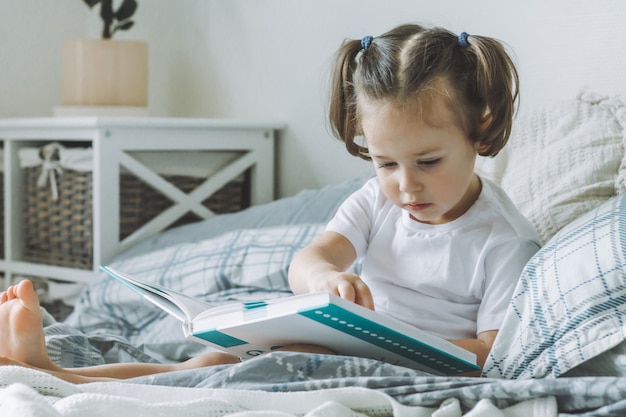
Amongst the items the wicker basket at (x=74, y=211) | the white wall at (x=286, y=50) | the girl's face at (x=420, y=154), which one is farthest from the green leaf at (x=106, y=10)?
the girl's face at (x=420, y=154)

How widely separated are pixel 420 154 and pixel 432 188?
0.05m

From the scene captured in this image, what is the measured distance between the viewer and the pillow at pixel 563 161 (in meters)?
1.38

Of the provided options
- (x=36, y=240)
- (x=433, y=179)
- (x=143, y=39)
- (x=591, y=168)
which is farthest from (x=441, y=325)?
(x=143, y=39)

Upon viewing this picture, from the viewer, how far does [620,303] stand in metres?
0.94

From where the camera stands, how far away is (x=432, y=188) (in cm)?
111

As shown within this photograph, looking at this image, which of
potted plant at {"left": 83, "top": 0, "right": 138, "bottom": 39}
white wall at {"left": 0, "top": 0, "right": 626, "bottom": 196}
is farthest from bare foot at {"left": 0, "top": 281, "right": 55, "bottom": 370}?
potted plant at {"left": 83, "top": 0, "right": 138, "bottom": 39}

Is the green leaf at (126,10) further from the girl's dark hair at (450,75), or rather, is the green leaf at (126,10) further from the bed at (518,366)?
the girl's dark hair at (450,75)

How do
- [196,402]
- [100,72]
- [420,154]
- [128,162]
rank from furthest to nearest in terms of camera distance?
[100,72], [128,162], [420,154], [196,402]

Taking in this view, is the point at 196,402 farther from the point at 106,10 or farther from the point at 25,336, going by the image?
the point at 106,10

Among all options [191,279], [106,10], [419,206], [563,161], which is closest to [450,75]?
[419,206]

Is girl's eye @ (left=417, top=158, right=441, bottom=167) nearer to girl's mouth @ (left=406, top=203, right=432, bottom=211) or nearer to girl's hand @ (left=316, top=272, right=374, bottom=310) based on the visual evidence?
girl's mouth @ (left=406, top=203, right=432, bottom=211)

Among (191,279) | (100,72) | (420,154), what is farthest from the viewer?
(100,72)

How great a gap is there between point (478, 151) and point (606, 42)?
0.65 m

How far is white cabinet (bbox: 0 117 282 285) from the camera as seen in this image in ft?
7.03
